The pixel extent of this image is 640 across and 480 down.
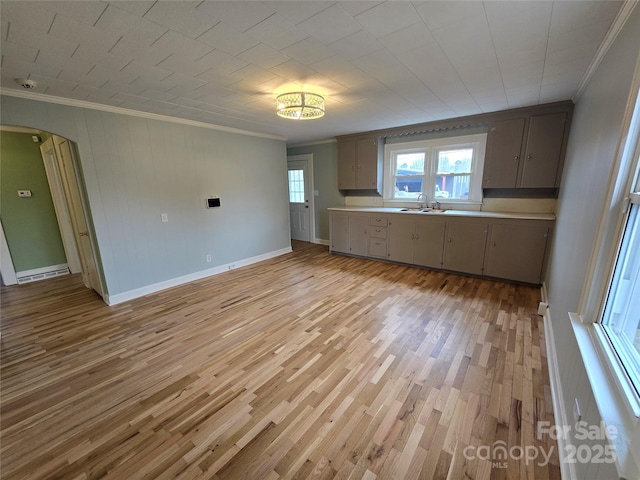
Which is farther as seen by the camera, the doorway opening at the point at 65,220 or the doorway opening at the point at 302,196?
the doorway opening at the point at 302,196

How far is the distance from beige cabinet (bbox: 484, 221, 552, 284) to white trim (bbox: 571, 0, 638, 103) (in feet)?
5.51

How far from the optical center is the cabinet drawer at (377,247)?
188 inches

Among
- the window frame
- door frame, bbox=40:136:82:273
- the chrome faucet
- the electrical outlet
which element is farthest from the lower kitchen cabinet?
door frame, bbox=40:136:82:273

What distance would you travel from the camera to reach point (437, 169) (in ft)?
14.9

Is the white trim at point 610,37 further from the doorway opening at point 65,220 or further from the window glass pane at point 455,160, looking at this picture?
the doorway opening at point 65,220

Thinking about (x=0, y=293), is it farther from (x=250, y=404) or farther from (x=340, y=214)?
(x=340, y=214)

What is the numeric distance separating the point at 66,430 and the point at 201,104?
319 centimetres

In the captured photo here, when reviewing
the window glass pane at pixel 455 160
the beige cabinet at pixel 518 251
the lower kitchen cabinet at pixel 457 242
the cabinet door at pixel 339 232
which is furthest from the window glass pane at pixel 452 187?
the cabinet door at pixel 339 232

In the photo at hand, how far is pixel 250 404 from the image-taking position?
1759 millimetres

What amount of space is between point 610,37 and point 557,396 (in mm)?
2371

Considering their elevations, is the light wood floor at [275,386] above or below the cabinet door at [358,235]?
below

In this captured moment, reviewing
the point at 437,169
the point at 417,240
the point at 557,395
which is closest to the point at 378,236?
the point at 417,240

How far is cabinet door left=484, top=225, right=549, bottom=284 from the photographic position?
3.40 meters

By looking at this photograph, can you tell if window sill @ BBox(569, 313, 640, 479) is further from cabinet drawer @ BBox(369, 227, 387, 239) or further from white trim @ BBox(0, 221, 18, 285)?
white trim @ BBox(0, 221, 18, 285)
